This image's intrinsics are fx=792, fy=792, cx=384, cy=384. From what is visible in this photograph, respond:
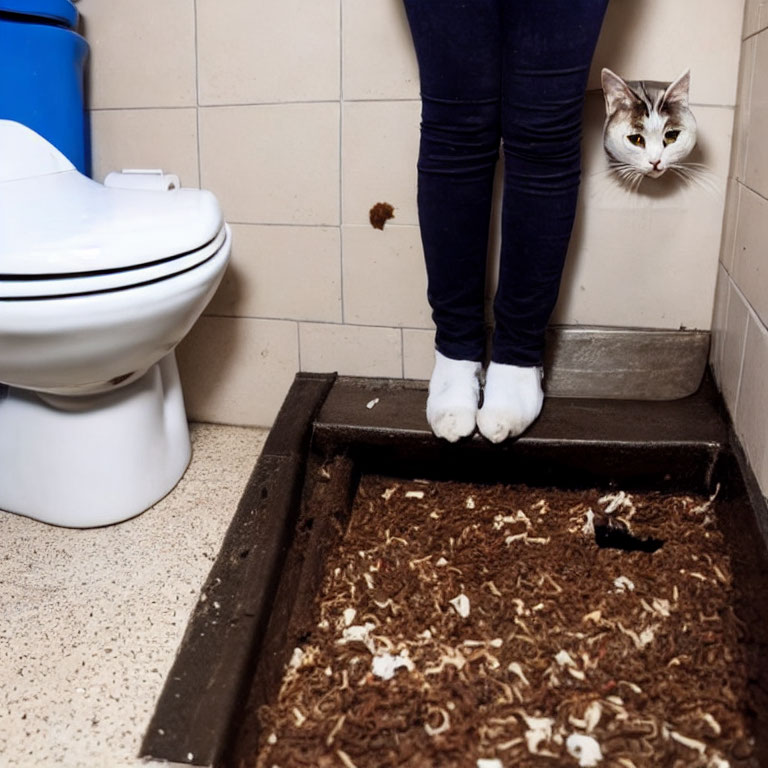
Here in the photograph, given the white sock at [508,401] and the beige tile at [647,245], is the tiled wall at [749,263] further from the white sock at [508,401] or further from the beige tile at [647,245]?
the white sock at [508,401]

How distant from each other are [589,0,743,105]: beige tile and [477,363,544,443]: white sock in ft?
1.53

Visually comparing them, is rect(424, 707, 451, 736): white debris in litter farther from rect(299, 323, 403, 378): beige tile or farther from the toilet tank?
the toilet tank

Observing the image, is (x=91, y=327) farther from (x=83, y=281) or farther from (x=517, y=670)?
(x=517, y=670)

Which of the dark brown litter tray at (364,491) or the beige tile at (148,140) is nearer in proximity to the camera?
Result: the dark brown litter tray at (364,491)

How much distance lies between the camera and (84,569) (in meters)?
1.08

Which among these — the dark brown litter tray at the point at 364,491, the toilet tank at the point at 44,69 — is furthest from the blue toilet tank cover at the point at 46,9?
the dark brown litter tray at the point at 364,491

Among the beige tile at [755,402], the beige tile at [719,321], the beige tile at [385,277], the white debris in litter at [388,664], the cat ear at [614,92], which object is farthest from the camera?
the beige tile at [385,277]

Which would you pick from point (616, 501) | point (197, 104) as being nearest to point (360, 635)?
point (616, 501)

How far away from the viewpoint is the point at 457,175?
43.1 inches

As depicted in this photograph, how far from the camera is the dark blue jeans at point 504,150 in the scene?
1.01 metres

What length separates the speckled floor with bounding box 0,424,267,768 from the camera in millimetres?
831

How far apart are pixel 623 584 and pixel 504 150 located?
60cm

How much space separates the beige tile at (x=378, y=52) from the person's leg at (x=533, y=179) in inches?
9.0

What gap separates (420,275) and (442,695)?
0.70 metres
